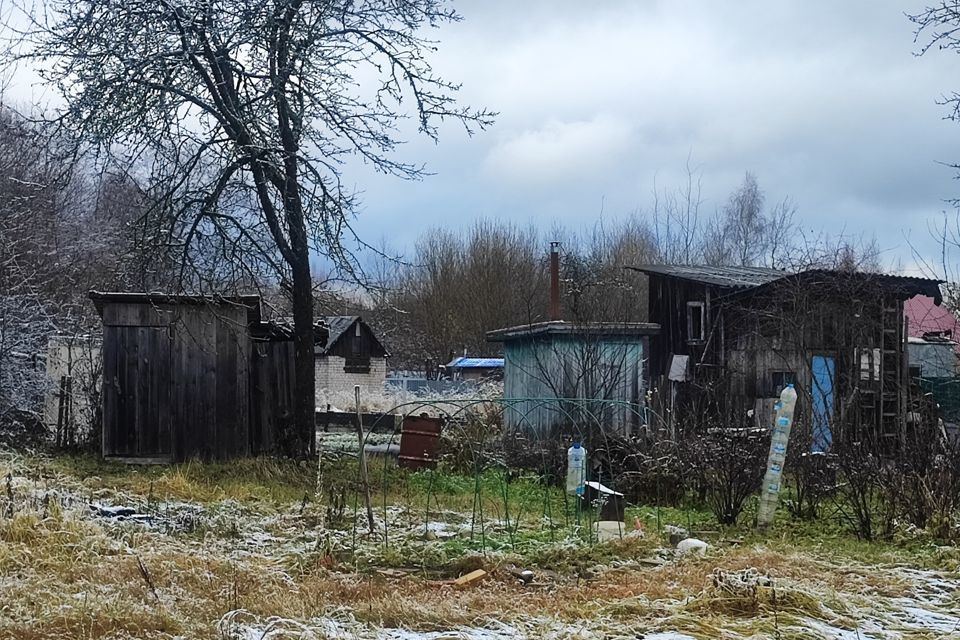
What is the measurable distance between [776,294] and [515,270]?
2420cm

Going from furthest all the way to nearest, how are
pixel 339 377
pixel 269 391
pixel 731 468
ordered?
pixel 339 377
pixel 269 391
pixel 731 468

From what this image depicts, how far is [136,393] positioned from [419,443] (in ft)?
12.5

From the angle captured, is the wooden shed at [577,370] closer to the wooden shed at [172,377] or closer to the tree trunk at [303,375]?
the tree trunk at [303,375]

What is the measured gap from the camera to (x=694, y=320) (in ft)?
61.8

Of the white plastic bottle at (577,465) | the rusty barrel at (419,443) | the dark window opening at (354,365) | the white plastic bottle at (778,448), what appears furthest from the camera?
the dark window opening at (354,365)

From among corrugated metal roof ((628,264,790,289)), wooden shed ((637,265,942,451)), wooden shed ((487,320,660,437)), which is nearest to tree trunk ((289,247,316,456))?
wooden shed ((487,320,660,437))

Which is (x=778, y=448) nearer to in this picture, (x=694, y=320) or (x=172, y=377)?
(x=172, y=377)

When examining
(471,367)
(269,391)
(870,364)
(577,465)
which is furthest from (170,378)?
(471,367)

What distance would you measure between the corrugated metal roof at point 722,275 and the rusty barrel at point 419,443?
657 centimetres

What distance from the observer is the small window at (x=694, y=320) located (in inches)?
734

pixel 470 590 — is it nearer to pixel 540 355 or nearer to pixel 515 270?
pixel 540 355

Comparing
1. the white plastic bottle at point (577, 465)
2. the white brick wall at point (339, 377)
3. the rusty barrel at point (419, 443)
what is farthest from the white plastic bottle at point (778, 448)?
the white brick wall at point (339, 377)

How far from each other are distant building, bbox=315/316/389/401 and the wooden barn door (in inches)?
964

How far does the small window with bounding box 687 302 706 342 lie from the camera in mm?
18656
